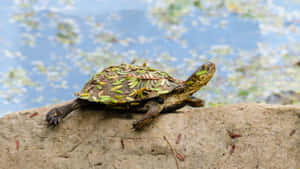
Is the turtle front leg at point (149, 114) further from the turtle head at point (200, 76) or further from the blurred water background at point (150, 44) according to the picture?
the blurred water background at point (150, 44)

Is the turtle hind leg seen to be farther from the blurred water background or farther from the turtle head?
the blurred water background

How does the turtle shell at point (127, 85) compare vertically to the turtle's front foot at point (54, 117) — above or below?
above

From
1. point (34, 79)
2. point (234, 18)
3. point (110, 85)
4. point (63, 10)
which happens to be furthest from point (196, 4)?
point (110, 85)

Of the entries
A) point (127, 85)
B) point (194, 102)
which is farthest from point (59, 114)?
point (194, 102)

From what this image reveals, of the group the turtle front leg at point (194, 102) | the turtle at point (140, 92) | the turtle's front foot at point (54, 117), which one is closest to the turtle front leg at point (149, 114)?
the turtle at point (140, 92)

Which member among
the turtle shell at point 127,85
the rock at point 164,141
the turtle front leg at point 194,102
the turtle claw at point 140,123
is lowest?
the rock at point 164,141

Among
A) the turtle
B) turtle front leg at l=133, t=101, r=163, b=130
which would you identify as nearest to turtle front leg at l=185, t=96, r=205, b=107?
the turtle

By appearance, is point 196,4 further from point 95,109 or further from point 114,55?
point 95,109
